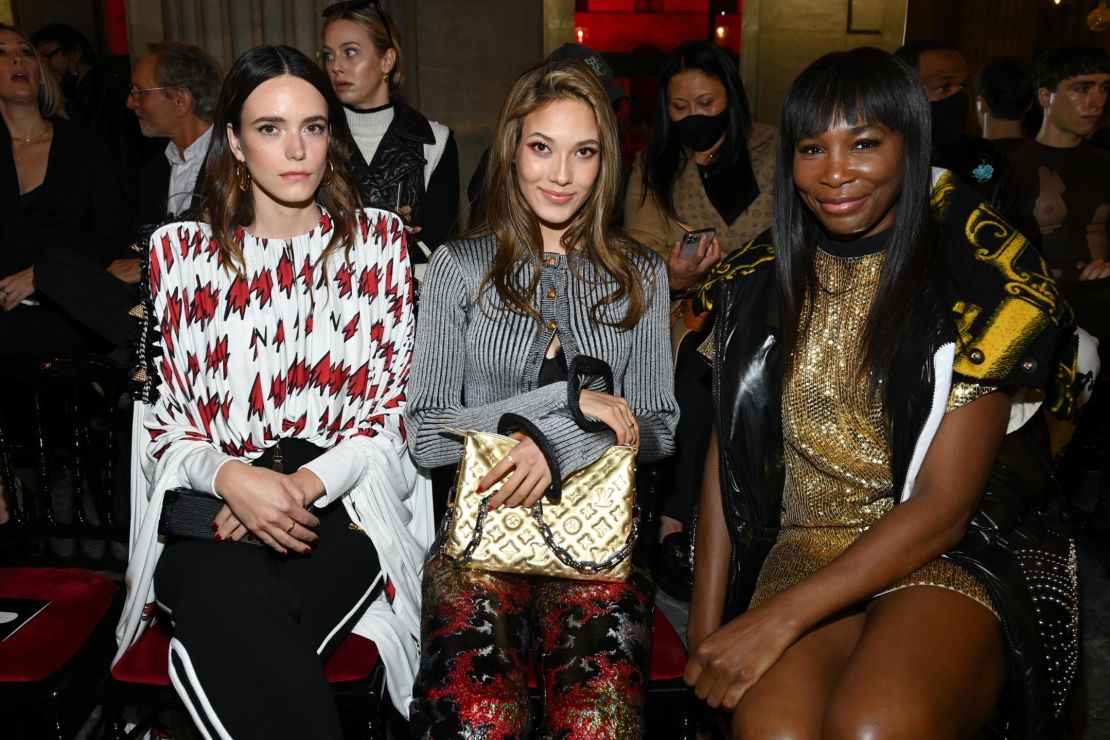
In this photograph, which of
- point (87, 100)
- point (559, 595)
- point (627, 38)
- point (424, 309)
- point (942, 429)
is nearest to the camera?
point (942, 429)

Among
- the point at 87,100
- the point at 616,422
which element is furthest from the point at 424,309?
the point at 87,100

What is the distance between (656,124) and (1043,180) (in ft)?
7.14

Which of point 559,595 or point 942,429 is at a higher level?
point 942,429

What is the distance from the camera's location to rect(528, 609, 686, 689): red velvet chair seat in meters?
2.15

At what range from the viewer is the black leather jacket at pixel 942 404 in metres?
1.99

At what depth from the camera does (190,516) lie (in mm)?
2250

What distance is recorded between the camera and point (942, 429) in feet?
6.76

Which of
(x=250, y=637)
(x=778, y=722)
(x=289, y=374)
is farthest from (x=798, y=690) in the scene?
(x=289, y=374)

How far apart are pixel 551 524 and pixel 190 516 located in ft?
2.81

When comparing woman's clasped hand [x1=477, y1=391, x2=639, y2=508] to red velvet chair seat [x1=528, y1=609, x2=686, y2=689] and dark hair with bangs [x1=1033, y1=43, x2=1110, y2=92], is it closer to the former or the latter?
red velvet chair seat [x1=528, y1=609, x2=686, y2=689]

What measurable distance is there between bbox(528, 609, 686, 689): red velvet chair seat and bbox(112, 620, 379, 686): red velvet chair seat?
1.27 ft

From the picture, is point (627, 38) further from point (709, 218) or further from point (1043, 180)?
point (709, 218)

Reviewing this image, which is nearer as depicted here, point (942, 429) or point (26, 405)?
point (942, 429)

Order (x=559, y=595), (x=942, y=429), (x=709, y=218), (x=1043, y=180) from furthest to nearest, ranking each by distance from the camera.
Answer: (x=1043, y=180), (x=709, y=218), (x=559, y=595), (x=942, y=429)
